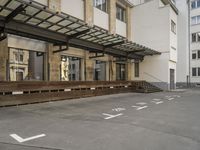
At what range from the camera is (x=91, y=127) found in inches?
280

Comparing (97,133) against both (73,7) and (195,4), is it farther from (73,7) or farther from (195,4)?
(195,4)

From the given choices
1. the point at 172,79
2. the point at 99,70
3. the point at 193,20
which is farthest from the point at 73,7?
the point at 193,20

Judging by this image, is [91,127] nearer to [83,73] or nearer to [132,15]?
[83,73]

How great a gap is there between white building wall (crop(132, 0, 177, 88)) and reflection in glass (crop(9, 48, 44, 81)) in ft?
49.4

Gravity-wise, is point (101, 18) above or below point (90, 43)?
above

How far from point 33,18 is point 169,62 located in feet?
62.4

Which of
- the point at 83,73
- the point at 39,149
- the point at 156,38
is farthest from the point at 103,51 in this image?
the point at 39,149

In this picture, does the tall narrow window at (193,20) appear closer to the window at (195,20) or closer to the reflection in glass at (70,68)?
the window at (195,20)

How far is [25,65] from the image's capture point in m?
15.1

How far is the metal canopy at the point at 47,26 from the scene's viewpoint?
10.6m

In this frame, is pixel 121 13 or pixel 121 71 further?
pixel 121 13

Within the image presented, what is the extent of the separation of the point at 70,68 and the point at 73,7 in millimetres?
4910

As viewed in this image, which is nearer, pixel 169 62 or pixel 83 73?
pixel 83 73

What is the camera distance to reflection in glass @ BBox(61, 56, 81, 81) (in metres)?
18.1
